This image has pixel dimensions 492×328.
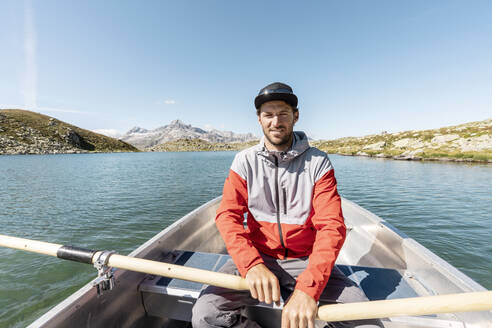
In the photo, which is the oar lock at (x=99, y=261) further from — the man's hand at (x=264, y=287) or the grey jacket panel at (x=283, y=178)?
the grey jacket panel at (x=283, y=178)

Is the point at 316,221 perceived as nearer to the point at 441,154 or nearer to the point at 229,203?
the point at 229,203

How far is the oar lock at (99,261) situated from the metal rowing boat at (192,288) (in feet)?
0.32

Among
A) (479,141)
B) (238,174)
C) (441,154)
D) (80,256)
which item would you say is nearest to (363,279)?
(238,174)

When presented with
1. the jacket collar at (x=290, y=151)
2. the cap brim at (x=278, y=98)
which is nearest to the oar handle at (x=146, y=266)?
the jacket collar at (x=290, y=151)

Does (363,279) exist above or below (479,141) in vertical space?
below

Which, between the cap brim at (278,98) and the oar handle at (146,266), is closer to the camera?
the oar handle at (146,266)

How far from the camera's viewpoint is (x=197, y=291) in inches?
107

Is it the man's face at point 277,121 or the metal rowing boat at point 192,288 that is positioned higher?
the man's face at point 277,121

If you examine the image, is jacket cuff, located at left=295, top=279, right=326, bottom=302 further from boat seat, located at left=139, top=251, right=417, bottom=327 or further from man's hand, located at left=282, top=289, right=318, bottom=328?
boat seat, located at left=139, top=251, right=417, bottom=327

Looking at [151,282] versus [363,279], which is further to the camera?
[363,279]

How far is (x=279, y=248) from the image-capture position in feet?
8.97

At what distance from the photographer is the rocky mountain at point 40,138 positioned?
111688 millimetres

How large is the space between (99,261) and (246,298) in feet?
5.92

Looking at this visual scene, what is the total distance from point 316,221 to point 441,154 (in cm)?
5629
